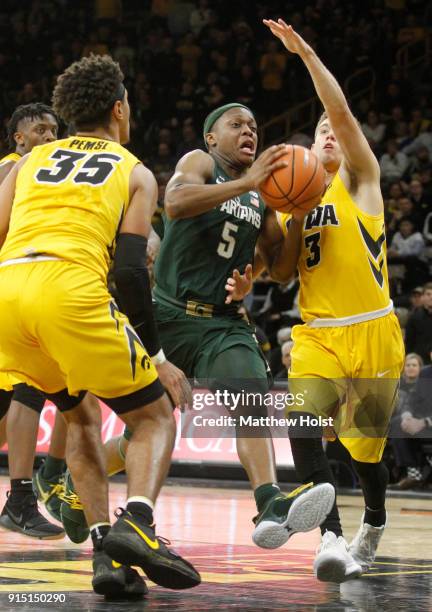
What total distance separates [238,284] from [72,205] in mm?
1332

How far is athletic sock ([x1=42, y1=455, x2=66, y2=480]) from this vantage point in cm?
673

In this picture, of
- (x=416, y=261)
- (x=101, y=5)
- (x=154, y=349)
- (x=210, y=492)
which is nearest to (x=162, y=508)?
(x=210, y=492)

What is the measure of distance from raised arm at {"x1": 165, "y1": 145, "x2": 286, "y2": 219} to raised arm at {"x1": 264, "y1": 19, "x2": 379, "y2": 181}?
0.98 ft

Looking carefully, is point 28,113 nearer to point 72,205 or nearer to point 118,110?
point 118,110

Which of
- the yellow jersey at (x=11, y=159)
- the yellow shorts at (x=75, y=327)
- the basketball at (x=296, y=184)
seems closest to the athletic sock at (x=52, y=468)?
the yellow jersey at (x=11, y=159)

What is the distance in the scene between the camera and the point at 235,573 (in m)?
5.18

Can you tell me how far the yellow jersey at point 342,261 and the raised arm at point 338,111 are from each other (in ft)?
0.59

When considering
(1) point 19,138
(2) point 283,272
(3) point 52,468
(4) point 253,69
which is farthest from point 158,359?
(4) point 253,69

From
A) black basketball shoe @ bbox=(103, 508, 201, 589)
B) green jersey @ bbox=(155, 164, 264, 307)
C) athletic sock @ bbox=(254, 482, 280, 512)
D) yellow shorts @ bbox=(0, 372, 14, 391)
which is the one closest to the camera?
black basketball shoe @ bbox=(103, 508, 201, 589)

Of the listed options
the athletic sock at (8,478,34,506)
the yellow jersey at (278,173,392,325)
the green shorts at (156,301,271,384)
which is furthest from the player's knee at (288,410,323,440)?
the athletic sock at (8,478,34,506)

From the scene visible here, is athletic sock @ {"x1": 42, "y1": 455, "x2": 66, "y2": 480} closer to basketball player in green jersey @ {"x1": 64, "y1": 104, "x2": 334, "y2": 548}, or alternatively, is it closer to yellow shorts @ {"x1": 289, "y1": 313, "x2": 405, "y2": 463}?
basketball player in green jersey @ {"x1": 64, "y1": 104, "x2": 334, "y2": 548}

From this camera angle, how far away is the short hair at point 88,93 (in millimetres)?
4754

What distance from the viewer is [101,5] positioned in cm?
2230

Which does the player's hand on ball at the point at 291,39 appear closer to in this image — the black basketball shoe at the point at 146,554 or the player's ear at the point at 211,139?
the player's ear at the point at 211,139
